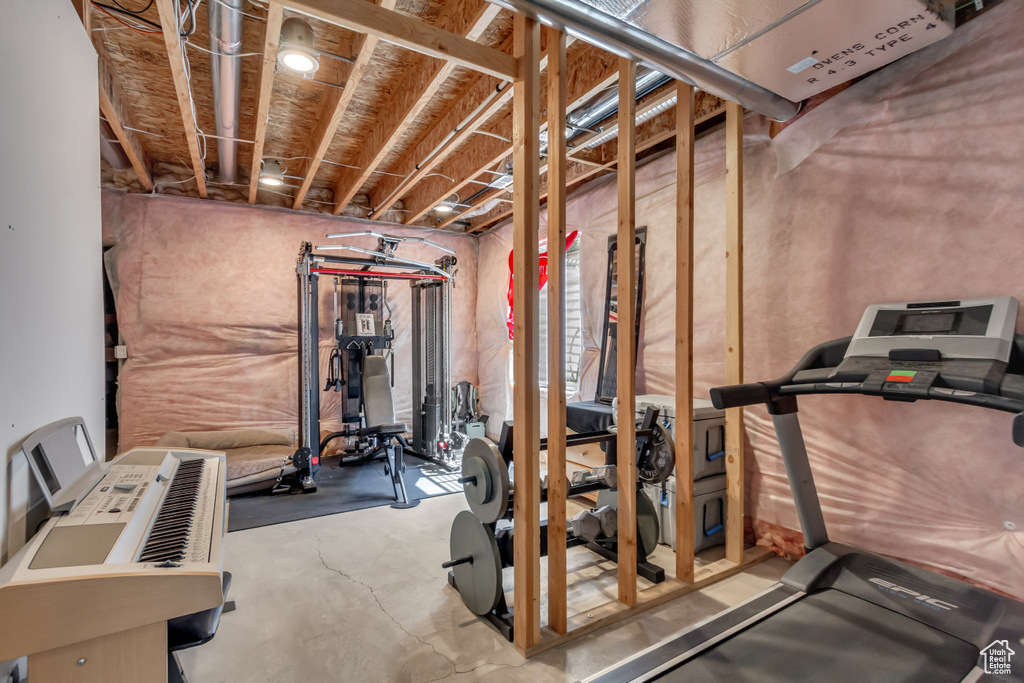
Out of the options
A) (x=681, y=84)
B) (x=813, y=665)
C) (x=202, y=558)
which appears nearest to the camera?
(x=202, y=558)

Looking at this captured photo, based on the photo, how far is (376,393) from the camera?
4.73 m

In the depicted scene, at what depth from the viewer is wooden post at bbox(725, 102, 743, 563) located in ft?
8.66

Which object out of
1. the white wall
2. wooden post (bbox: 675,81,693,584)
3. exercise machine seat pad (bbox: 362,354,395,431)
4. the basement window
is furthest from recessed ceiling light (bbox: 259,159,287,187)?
wooden post (bbox: 675,81,693,584)

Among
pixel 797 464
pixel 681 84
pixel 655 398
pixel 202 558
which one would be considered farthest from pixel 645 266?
pixel 202 558

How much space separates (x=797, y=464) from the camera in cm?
216

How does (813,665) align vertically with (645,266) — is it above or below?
below

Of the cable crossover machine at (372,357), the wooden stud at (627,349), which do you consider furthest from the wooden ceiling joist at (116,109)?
the wooden stud at (627,349)

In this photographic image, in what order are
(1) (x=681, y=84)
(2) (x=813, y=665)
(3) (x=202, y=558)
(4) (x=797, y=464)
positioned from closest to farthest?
1. (3) (x=202, y=558)
2. (2) (x=813, y=665)
3. (4) (x=797, y=464)
4. (1) (x=681, y=84)

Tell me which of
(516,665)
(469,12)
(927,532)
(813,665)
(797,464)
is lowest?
(516,665)

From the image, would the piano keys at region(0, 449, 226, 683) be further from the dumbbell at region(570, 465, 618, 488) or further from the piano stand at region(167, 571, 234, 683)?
the dumbbell at region(570, 465, 618, 488)

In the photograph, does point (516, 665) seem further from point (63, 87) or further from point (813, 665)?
point (63, 87)

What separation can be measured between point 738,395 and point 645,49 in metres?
1.62

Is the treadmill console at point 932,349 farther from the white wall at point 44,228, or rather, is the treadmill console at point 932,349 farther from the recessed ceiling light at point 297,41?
the recessed ceiling light at point 297,41

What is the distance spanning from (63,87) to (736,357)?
3.19 metres
